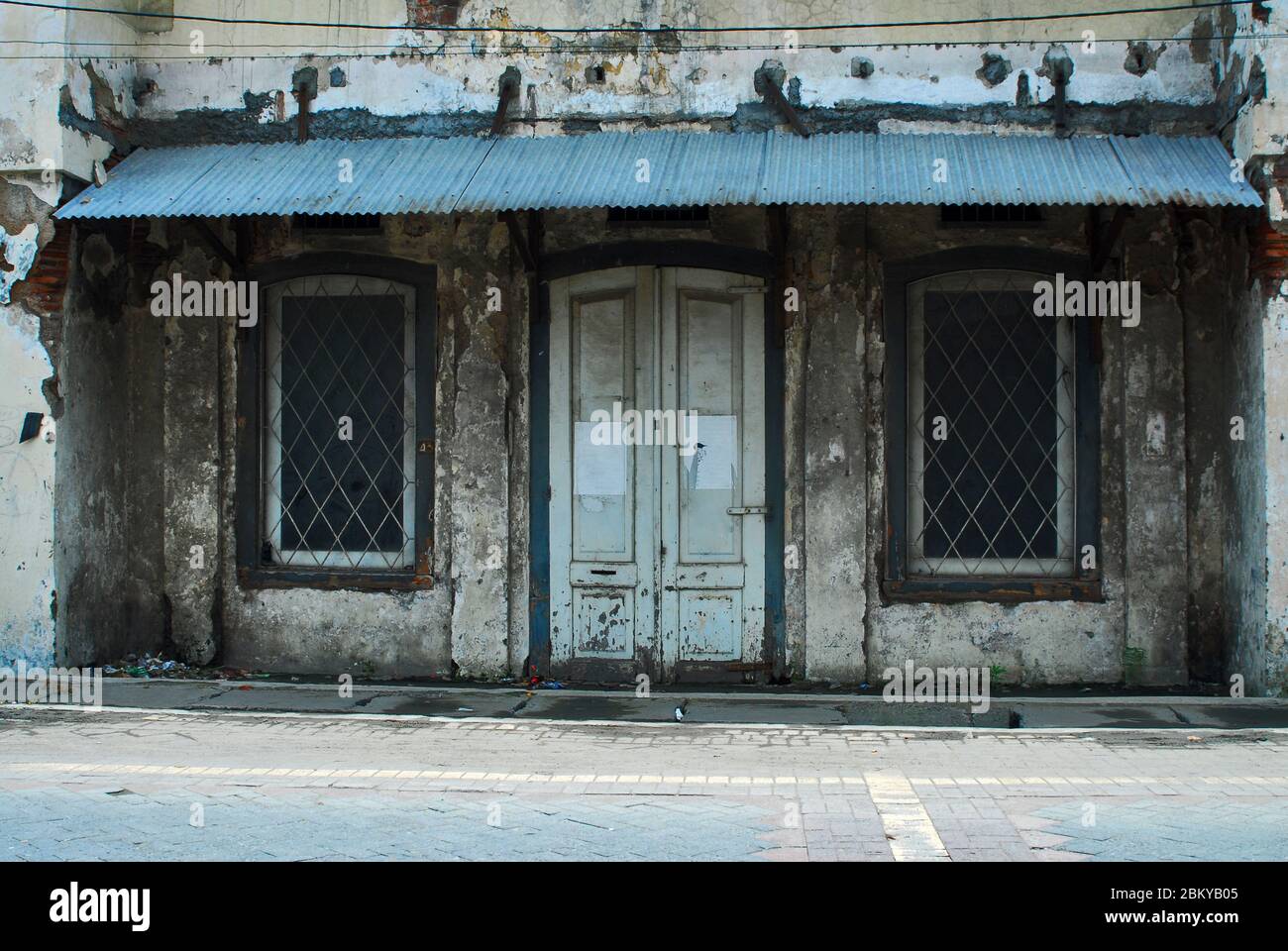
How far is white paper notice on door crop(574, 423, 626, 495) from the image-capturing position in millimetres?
9648

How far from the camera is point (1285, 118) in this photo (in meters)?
8.43

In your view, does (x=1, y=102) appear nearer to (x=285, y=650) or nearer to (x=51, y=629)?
(x=51, y=629)

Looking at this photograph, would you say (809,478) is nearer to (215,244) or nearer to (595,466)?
(595,466)

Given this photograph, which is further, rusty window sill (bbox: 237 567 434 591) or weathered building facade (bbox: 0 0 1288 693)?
rusty window sill (bbox: 237 567 434 591)

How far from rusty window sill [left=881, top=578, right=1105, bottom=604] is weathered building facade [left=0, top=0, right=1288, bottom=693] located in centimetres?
3

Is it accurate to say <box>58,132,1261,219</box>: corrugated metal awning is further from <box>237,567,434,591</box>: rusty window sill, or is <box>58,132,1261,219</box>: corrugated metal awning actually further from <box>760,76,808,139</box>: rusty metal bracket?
<box>237,567,434,591</box>: rusty window sill

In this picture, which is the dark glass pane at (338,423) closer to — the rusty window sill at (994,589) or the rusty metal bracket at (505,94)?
the rusty metal bracket at (505,94)

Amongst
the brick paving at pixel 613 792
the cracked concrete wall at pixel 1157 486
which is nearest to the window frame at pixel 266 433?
the brick paving at pixel 613 792

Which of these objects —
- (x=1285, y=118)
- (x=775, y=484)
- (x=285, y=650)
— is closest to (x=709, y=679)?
(x=775, y=484)

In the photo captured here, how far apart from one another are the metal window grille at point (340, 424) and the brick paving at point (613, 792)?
1966 millimetres

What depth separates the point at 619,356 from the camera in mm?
9680

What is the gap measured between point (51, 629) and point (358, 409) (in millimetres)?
2690

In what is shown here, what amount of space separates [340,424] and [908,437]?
4.32m

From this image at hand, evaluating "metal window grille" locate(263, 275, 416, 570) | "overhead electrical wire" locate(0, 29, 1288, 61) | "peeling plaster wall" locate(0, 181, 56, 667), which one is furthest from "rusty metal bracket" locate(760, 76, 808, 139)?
"peeling plaster wall" locate(0, 181, 56, 667)
